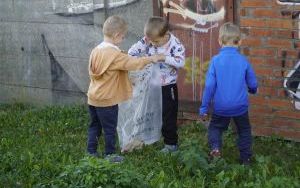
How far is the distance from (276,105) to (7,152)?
8.97 feet

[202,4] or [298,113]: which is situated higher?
[202,4]

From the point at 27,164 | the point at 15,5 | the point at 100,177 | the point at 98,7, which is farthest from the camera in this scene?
the point at 15,5

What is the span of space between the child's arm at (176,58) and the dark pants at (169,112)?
→ 274 mm

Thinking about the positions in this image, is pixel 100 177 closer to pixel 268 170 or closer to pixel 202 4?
pixel 268 170

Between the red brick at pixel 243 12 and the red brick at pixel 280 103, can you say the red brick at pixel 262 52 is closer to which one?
the red brick at pixel 243 12

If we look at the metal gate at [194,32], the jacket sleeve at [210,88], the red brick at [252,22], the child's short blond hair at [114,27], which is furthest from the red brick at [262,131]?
the child's short blond hair at [114,27]

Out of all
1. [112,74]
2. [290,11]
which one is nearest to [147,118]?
[112,74]

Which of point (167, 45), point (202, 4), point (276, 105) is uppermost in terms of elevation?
point (202, 4)

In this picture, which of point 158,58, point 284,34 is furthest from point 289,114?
point 158,58

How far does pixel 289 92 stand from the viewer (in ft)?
21.6

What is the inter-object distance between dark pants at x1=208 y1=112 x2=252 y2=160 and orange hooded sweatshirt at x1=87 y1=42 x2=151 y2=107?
85cm

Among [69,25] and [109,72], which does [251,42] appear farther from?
[69,25]

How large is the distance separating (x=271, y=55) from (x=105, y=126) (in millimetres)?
1829

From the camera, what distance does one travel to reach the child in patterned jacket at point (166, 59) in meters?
6.25
